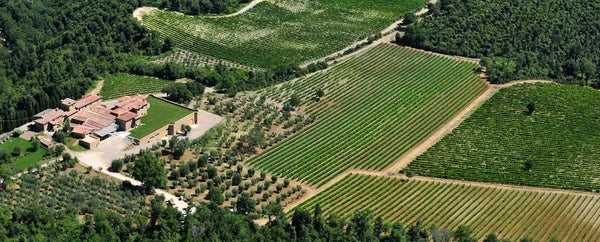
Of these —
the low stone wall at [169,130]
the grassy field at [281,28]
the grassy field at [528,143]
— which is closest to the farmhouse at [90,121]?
→ the low stone wall at [169,130]

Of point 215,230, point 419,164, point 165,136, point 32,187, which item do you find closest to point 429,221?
point 419,164

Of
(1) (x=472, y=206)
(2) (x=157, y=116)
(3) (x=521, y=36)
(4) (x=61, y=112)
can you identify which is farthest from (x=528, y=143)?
(4) (x=61, y=112)

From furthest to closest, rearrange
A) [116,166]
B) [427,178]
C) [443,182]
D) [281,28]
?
[281,28] < [427,178] < [443,182] < [116,166]

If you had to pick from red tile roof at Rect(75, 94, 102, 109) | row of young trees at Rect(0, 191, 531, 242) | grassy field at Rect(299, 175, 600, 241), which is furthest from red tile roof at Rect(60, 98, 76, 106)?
grassy field at Rect(299, 175, 600, 241)

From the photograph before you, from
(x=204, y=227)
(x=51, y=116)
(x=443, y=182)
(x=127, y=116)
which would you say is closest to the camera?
(x=204, y=227)

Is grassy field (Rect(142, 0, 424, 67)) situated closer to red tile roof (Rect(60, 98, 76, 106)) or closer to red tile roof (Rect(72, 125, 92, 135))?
red tile roof (Rect(60, 98, 76, 106))

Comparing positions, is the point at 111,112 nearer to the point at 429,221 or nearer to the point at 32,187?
the point at 32,187

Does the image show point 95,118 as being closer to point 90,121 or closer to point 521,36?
point 90,121
